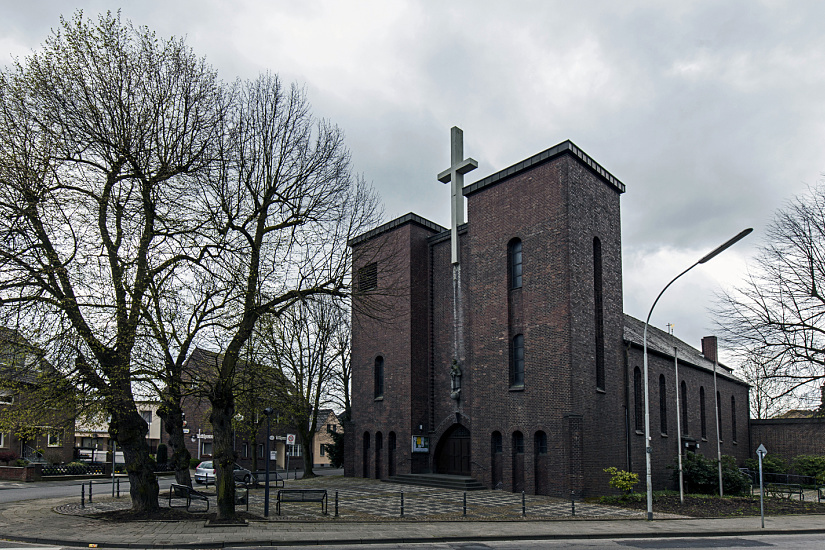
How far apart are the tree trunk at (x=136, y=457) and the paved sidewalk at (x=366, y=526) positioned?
1.08 metres

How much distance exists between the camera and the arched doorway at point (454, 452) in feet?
97.8

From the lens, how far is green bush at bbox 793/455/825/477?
3634cm

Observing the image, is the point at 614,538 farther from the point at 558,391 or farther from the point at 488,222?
the point at 488,222

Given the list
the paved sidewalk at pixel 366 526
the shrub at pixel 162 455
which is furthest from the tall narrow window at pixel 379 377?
the shrub at pixel 162 455

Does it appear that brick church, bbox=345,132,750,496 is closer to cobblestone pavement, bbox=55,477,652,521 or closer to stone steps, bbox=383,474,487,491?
stone steps, bbox=383,474,487,491

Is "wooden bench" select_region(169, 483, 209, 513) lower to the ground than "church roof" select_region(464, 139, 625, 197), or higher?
lower

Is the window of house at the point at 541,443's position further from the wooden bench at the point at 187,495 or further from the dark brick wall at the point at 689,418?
the wooden bench at the point at 187,495

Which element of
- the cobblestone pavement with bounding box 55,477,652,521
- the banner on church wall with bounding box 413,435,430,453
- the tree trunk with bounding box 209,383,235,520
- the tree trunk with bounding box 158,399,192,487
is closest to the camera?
the tree trunk with bounding box 209,383,235,520

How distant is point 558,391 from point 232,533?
14.2m

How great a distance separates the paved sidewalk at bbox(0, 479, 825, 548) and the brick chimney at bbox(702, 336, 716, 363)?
2716 cm

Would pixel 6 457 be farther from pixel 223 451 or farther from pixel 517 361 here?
pixel 517 361

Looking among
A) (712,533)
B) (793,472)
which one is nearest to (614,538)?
(712,533)

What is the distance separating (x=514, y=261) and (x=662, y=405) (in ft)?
39.7

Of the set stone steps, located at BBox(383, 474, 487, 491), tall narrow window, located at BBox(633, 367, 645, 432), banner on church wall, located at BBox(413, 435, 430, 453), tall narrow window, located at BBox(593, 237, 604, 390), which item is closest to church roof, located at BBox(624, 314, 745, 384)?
tall narrow window, located at BBox(633, 367, 645, 432)
